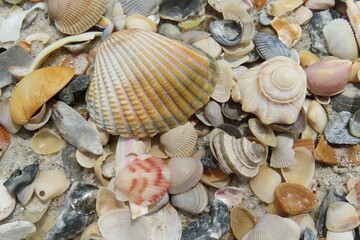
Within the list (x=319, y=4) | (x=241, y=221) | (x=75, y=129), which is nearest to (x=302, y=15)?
(x=319, y=4)

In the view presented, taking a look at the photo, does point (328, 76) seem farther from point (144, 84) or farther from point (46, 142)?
point (46, 142)

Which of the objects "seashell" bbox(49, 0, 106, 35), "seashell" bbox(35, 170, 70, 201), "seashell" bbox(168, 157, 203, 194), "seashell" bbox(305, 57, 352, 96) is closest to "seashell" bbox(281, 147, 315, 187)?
"seashell" bbox(305, 57, 352, 96)

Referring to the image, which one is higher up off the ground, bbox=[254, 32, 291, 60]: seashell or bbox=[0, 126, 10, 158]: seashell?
bbox=[254, 32, 291, 60]: seashell

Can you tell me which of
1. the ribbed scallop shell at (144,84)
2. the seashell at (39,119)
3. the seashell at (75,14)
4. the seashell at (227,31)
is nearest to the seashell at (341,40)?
the seashell at (227,31)

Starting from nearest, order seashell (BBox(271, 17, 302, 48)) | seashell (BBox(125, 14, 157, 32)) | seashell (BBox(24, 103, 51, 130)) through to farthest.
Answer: seashell (BBox(24, 103, 51, 130)) < seashell (BBox(125, 14, 157, 32)) < seashell (BBox(271, 17, 302, 48))

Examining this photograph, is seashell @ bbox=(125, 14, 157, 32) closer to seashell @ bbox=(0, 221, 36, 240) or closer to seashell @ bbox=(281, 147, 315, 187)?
seashell @ bbox=(281, 147, 315, 187)

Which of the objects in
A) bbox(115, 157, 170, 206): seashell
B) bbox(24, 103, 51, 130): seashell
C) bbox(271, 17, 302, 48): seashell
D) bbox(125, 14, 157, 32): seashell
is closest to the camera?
bbox(115, 157, 170, 206): seashell
